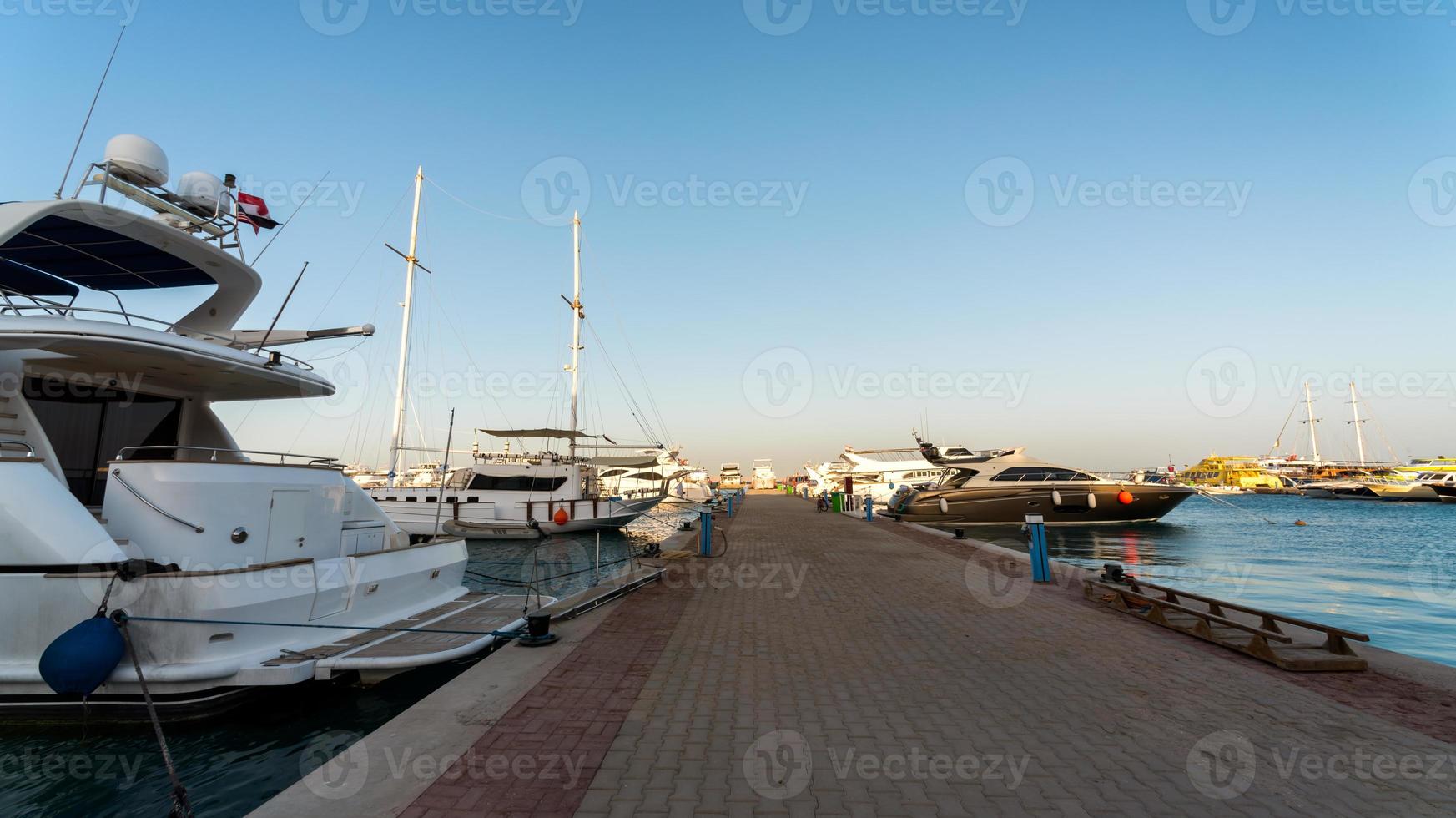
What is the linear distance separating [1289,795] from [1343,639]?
3.68m

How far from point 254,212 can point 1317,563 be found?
29490mm

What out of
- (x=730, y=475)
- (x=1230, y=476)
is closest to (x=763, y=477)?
(x=730, y=475)

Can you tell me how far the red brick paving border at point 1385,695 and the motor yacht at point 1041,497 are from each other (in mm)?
24557

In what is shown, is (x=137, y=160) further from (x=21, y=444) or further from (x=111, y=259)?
(x=21, y=444)

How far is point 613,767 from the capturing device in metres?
Answer: 3.81

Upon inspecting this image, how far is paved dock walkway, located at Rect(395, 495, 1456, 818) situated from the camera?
343cm

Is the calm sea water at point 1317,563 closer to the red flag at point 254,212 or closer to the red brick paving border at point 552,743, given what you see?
the red brick paving border at point 552,743

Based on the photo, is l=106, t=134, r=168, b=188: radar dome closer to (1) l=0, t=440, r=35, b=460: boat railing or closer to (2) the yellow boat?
(1) l=0, t=440, r=35, b=460: boat railing

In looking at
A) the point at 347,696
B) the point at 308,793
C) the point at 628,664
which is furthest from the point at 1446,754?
the point at 347,696

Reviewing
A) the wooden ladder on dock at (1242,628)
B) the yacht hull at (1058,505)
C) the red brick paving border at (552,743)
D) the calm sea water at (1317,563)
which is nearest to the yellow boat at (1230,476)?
the calm sea water at (1317,563)

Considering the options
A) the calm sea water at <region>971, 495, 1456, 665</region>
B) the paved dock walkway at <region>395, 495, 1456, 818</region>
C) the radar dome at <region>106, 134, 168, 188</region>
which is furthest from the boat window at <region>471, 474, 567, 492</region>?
the paved dock walkway at <region>395, 495, 1456, 818</region>

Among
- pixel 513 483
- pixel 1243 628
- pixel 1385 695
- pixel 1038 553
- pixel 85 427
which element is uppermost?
pixel 85 427

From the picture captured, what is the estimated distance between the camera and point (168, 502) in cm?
604

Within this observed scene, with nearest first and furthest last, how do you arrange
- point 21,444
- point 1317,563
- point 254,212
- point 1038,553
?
1. point 21,444
2. point 254,212
3. point 1038,553
4. point 1317,563
